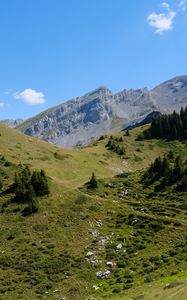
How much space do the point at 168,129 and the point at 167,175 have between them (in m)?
75.7

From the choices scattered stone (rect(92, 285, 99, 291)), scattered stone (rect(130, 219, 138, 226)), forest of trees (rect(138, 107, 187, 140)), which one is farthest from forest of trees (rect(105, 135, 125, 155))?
scattered stone (rect(92, 285, 99, 291))

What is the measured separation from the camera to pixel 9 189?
282 ft

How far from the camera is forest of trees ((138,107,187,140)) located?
164 m

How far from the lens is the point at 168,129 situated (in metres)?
167

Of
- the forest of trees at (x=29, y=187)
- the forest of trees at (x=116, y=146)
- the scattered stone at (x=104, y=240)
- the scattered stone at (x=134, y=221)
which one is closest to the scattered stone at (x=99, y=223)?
the scattered stone at (x=104, y=240)

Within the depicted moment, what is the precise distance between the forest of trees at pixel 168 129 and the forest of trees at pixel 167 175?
213ft

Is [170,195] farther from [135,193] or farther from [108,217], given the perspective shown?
[108,217]

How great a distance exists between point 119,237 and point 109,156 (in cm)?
7312

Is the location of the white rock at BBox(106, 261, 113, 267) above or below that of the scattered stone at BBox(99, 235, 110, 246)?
below

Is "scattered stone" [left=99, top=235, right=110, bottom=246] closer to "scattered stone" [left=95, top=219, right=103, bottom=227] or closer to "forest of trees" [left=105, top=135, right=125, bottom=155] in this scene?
"scattered stone" [left=95, top=219, right=103, bottom=227]

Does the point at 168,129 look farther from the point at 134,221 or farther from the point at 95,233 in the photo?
the point at 95,233

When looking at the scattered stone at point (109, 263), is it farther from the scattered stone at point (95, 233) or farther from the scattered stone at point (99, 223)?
the scattered stone at point (99, 223)

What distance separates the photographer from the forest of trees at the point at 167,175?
9074 centimetres

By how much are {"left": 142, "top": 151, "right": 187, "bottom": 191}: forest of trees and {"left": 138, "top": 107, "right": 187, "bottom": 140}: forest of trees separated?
64863 millimetres
